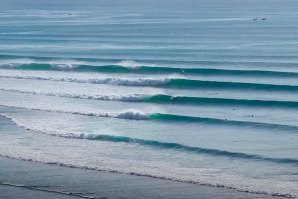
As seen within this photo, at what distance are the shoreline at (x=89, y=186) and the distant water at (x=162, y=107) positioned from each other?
1.61 feet

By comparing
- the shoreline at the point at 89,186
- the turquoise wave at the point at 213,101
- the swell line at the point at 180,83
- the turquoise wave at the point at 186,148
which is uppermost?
the swell line at the point at 180,83

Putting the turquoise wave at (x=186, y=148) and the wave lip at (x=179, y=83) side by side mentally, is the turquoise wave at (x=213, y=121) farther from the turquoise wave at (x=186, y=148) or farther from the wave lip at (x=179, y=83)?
the wave lip at (x=179, y=83)

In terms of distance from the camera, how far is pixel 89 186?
781 inches

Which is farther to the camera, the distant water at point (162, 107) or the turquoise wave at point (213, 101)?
the turquoise wave at point (213, 101)

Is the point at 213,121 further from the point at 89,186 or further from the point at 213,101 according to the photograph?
the point at 89,186

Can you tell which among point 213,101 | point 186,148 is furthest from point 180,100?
point 186,148

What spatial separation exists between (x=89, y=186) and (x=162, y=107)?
42.5 ft

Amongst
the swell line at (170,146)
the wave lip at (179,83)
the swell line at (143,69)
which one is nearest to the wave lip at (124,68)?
the swell line at (143,69)

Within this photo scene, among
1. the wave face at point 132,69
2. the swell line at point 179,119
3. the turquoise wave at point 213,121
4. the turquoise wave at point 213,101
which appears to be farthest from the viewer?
the wave face at point 132,69

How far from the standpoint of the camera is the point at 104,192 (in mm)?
19297

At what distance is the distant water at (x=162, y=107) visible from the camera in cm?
2214

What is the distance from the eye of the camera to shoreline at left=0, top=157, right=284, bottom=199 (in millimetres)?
18984

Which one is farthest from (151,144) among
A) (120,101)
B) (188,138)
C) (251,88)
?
(251,88)

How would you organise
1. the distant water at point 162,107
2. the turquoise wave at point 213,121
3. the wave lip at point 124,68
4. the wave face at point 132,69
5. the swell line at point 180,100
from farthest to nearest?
the wave lip at point 124,68 → the wave face at point 132,69 → the swell line at point 180,100 → the turquoise wave at point 213,121 → the distant water at point 162,107
